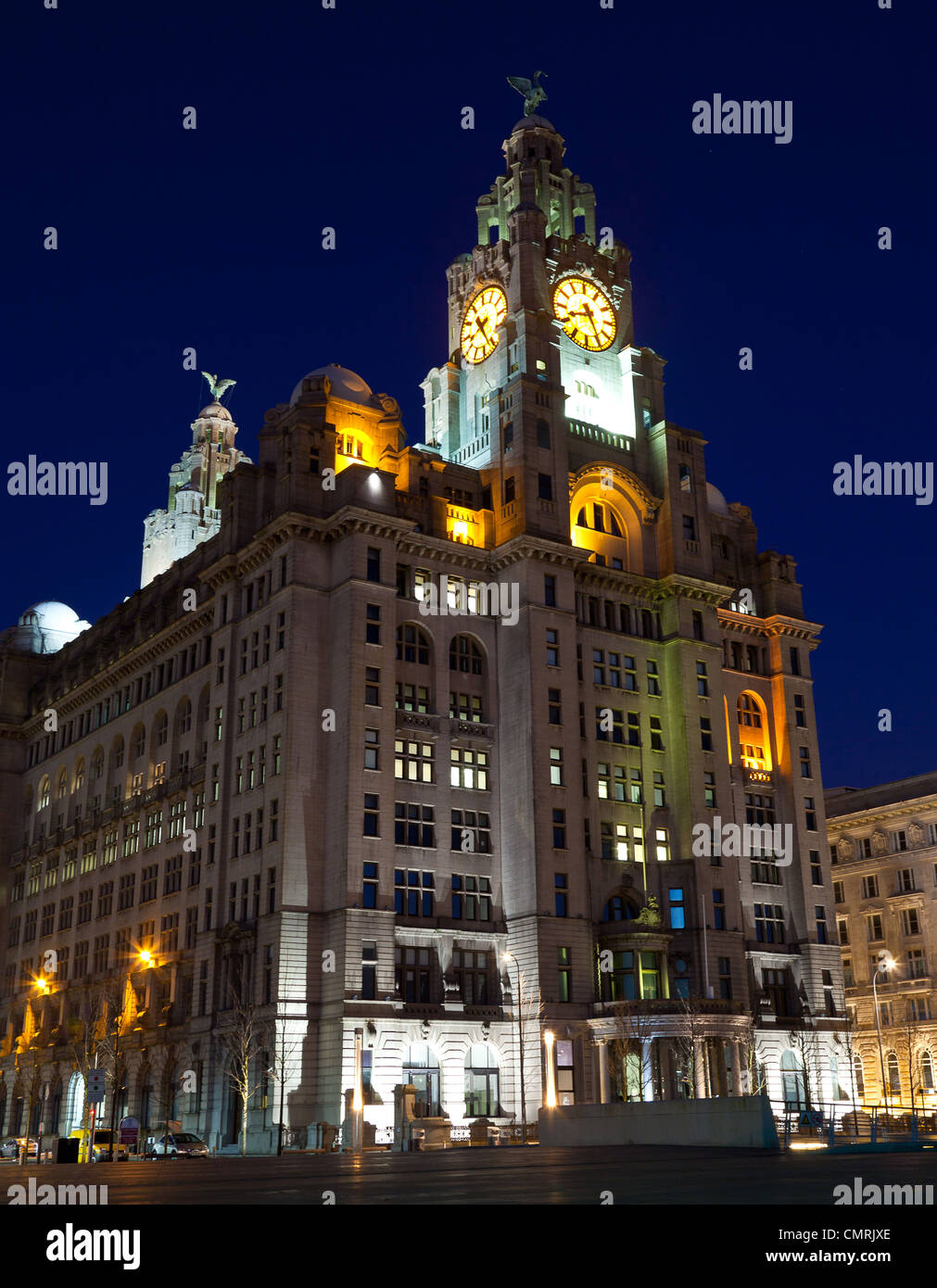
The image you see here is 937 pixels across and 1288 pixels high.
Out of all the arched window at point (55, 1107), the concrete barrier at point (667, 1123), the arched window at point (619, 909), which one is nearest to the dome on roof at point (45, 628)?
the arched window at point (55, 1107)

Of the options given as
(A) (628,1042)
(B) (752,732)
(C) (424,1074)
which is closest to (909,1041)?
(B) (752,732)

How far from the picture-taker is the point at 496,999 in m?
91.3

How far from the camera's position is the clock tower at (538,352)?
10388 cm

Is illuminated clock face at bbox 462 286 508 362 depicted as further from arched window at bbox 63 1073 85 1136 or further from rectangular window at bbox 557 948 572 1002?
arched window at bbox 63 1073 85 1136

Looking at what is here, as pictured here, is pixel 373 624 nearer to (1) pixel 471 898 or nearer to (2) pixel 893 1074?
(1) pixel 471 898

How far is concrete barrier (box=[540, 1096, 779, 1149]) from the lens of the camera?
43375 mm

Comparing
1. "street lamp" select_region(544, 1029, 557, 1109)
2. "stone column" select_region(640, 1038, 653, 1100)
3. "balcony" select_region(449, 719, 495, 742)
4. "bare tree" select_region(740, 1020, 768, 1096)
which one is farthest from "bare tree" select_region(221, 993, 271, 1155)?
"bare tree" select_region(740, 1020, 768, 1096)

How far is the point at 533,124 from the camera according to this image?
125m

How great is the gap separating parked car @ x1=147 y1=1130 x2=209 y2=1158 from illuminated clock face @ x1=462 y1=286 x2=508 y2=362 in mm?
68592

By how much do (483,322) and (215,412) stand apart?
2616 inches

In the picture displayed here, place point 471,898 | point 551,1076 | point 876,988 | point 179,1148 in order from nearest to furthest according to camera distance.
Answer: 1. point 179,1148
2. point 551,1076
3. point 471,898
4. point 876,988

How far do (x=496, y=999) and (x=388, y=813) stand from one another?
15397 mm

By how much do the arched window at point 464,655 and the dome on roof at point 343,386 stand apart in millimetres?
21131
